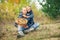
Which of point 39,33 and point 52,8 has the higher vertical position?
point 52,8

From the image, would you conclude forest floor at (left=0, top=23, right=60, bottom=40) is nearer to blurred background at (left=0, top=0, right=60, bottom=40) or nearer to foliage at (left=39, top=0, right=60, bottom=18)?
blurred background at (left=0, top=0, right=60, bottom=40)

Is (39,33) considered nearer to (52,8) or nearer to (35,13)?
(35,13)

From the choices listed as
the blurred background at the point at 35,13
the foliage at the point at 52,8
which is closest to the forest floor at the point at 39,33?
the blurred background at the point at 35,13

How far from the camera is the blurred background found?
8.50 ft

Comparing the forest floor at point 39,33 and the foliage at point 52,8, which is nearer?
the forest floor at point 39,33

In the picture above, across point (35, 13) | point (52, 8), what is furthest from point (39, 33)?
point (52, 8)

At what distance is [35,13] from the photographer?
263cm

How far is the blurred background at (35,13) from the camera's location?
2.59 meters

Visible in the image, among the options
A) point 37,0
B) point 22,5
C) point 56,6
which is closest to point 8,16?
point 22,5

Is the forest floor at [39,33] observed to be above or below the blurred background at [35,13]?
below

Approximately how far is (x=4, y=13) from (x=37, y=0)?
17.3 inches

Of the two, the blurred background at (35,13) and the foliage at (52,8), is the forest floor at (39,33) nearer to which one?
the blurred background at (35,13)

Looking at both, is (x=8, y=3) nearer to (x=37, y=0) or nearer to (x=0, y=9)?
(x=0, y=9)

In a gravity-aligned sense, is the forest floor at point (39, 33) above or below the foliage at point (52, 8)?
below
